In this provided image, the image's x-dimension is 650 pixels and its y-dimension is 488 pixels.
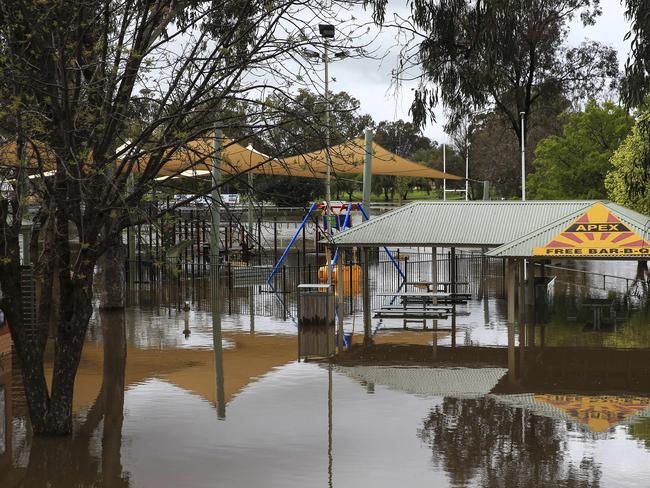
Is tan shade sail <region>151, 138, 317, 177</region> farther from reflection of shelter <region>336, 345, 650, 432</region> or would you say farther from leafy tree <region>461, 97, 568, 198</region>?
leafy tree <region>461, 97, 568, 198</region>

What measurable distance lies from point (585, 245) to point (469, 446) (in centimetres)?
1092

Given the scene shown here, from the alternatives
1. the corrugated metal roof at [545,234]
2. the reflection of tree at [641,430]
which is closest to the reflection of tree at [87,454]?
the reflection of tree at [641,430]

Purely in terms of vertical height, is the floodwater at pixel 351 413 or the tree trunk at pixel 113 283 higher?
the tree trunk at pixel 113 283

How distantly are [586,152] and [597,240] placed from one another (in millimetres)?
26216

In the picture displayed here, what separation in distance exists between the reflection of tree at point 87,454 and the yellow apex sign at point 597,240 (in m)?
11.2

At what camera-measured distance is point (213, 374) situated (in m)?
20.8

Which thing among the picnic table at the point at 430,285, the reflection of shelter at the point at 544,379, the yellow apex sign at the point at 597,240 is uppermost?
the yellow apex sign at the point at 597,240

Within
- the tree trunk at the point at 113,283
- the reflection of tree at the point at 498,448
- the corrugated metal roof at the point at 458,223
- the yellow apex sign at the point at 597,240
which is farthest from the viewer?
the tree trunk at the point at 113,283

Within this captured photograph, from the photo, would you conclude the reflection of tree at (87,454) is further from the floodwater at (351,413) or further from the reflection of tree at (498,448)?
the reflection of tree at (498,448)

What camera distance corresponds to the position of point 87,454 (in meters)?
14.6

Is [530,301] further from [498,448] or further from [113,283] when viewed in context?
[498,448]

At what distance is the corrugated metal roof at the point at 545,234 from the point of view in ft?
80.8

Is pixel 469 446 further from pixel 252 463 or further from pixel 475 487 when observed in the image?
pixel 252 463

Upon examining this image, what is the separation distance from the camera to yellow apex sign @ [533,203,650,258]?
2422cm
